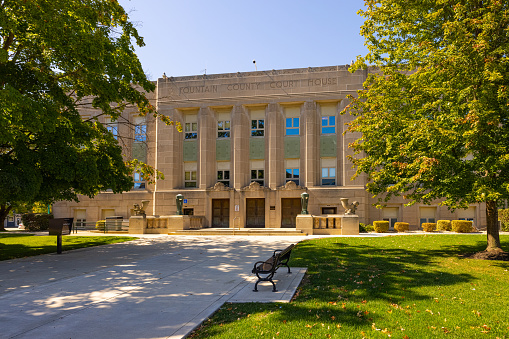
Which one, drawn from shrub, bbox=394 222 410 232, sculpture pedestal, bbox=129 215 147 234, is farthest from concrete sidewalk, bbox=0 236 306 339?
shrub, bbox=394 222 410 232

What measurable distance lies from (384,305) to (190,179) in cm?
2927

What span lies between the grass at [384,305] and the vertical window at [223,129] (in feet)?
77.0

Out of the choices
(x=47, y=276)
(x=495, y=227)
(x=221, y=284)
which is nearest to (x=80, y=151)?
(x=47, y=276)

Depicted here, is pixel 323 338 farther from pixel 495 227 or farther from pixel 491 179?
pixel 495 227

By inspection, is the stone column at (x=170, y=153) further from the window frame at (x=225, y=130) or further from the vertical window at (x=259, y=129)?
the vertical window at (x=259, y=129)

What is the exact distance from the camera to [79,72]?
14.8 metres

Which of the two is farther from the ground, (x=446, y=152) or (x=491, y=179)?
(x=446, y=152)

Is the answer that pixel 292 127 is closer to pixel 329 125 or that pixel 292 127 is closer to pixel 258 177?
pixel 329 125

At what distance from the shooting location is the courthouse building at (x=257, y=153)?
31.9 metres

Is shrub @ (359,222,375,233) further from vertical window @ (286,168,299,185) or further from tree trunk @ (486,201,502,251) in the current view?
tree trunk @ (486,201,502,251)

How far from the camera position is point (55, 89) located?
14.5m

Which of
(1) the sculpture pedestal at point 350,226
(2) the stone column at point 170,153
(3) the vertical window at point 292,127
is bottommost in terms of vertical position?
(1) the sculpture pedestal at point 350,226

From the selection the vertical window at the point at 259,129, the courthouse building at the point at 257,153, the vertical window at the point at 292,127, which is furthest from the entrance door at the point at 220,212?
the vertical window at the point at 292,127

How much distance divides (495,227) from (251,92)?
23747 mm
